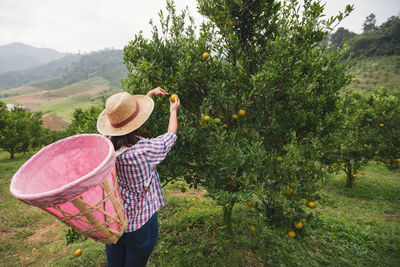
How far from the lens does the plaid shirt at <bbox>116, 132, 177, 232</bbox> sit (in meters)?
1.97

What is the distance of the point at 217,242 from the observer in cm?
445

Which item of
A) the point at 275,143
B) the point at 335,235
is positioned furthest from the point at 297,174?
the point at 335,235

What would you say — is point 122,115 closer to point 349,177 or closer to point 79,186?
point 79,186

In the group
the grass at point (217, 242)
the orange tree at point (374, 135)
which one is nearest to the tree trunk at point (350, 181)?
the orange tree at point (374, 135)

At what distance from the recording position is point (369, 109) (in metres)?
9.61

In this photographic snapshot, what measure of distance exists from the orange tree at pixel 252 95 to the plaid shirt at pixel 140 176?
0.74 meters

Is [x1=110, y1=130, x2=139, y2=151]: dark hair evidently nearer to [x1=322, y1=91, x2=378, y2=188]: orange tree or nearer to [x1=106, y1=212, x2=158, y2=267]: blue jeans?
[x1=106, y1=212, x2=158, y2=267]: blue jeans

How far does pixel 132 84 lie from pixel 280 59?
2.12 metres

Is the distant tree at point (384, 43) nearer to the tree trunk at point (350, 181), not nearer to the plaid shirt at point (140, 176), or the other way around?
the tree trunk at point (350, 181)

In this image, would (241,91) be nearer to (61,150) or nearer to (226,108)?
(226,108)

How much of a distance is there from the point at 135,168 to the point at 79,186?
1.90 feet

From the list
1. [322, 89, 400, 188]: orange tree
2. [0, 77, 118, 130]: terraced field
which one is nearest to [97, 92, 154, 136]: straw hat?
[322, 89, 400, 188]: orange tree

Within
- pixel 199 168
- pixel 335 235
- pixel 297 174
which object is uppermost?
pixel 297 174

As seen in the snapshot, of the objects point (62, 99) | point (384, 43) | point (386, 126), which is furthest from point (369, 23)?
point (62, 99)
